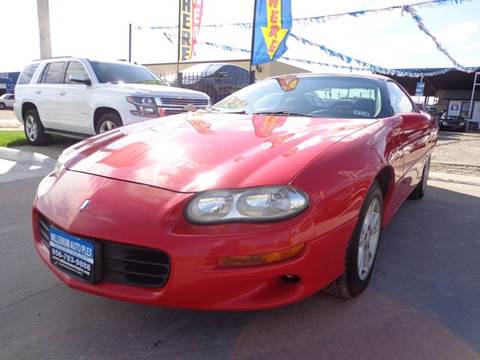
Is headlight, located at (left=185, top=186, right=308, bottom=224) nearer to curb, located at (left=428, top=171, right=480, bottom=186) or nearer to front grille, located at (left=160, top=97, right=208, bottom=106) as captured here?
front grille, located at (left=160, top=97, right=208, bottom=106)

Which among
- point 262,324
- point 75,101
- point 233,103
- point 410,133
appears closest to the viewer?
point 262,324

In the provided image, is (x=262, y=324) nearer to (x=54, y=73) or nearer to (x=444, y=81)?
(x=54, y=73)

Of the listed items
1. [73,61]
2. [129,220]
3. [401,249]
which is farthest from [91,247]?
[73,61]

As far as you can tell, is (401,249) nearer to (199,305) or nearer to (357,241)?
(357,241)

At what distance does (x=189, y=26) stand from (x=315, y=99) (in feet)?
35.6

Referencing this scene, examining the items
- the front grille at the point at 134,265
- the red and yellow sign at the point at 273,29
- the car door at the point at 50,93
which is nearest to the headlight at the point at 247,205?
the front grille at the point at 134,265

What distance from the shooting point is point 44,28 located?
9.27 metres

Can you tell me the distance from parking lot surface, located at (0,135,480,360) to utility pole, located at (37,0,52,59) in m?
7.75

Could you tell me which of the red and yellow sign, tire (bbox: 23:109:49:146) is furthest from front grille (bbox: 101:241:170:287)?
the red and yellow sign

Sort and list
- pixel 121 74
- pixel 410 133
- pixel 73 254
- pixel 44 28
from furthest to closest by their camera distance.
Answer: pixel 44 28, pixel 121 74, pixel 410 133, pixel 73 254

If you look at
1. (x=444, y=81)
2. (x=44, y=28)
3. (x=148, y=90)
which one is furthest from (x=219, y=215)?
(x=444, y=81)

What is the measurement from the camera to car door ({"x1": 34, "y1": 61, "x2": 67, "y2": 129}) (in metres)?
7.43

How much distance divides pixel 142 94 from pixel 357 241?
16.0ft

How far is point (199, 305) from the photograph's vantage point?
1815mm
